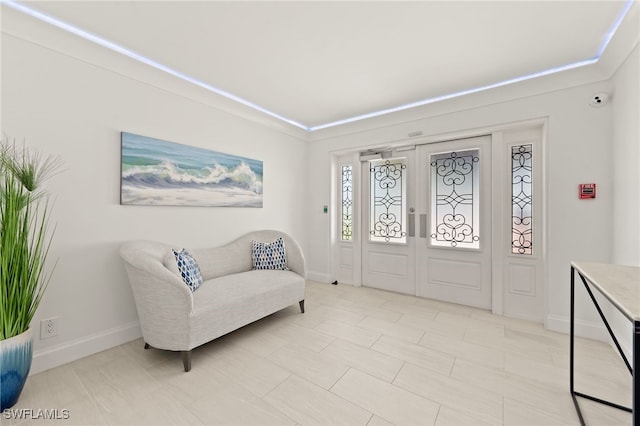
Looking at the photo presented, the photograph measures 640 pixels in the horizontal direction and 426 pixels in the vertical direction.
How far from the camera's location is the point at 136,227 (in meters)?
2.54

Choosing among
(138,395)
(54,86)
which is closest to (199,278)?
(138,395)

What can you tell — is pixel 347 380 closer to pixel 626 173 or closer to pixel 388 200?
pixel 388 200

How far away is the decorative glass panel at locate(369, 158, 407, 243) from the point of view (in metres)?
3.90

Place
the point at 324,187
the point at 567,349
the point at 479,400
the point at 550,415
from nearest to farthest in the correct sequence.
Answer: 1. the point at 550,415
2. the point at 479,400
3. the point at 567,349
4. the point at 324,187

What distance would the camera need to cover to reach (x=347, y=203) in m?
4.46

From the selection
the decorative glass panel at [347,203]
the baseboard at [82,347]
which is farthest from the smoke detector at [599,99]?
the baseboard at [82,347]

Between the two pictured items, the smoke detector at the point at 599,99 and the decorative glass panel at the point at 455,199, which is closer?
the smoke detector at the point at 599,99

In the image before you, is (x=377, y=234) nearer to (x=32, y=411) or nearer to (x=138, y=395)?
(x=138, y=395)

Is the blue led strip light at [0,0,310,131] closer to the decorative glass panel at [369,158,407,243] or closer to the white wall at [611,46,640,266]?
the decorative glass panel at [369,158,407,243]

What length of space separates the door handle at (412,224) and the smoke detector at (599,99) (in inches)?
81.1

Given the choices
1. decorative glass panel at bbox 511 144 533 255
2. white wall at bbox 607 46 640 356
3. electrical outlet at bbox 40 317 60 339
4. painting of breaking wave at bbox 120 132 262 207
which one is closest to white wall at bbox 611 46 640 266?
white wall at bbox 607 46 640 356

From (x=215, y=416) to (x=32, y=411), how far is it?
111cm

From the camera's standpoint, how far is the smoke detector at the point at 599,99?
246 cm

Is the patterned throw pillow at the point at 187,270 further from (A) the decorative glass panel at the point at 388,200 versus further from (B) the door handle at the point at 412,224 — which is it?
(B) the door handle at the point at 412,224
